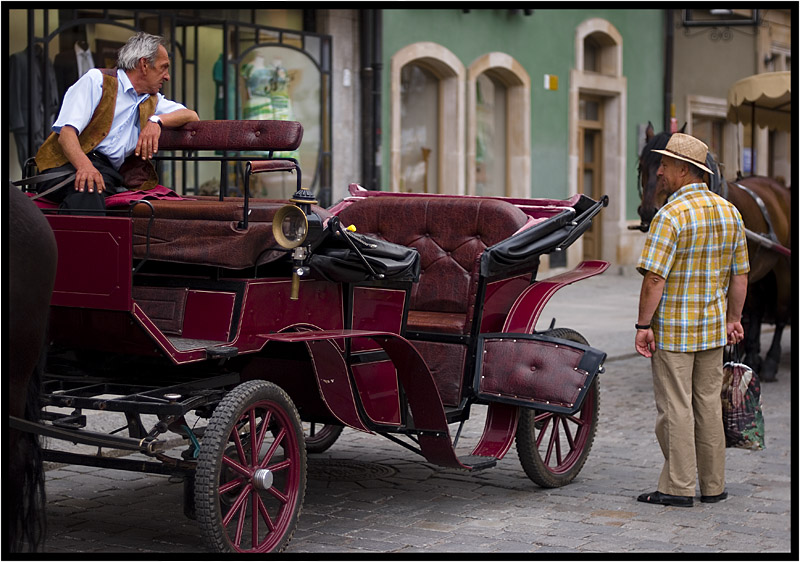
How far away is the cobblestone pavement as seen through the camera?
5102mm

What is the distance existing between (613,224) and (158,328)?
1678 cm

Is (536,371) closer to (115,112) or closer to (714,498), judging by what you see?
(714,498)

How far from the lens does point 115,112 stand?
17.2ft

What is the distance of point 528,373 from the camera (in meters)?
5.93

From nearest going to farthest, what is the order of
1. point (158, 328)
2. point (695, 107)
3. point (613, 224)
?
point (158, 328) → point (613, 224) → point (695, 107)

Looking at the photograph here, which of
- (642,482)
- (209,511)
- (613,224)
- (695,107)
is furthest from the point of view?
(695,107)

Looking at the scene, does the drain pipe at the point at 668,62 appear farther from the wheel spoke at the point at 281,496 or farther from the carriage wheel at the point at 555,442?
the wheel spoke at the point at 281,496

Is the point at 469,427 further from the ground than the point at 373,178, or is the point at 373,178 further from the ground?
the point at 373,178

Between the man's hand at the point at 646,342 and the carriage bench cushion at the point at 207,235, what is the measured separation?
190 centimetres

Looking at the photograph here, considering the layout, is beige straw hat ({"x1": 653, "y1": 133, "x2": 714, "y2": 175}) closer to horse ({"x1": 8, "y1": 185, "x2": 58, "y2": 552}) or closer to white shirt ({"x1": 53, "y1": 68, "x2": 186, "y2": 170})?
white shirt ({"x1": 53, "y1": 68, "x2": 186, "y2": 170})

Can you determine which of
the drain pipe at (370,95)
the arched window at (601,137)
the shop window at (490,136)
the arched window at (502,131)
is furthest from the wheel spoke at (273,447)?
the arched window at (601,137)

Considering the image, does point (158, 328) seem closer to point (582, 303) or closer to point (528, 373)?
→ point (528, 373)

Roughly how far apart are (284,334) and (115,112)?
123cm

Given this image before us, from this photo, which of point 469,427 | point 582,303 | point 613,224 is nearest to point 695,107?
point 613,224
